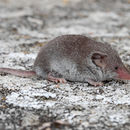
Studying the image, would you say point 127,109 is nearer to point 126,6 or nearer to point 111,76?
point 111,76

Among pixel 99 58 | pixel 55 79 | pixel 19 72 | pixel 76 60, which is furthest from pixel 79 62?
pixel 19 72

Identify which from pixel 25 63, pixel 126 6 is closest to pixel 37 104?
pixel 25 63

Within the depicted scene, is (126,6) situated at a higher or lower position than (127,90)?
higher

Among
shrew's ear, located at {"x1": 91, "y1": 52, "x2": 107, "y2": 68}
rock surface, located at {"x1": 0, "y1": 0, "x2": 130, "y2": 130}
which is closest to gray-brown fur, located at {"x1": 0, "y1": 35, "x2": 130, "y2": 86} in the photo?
shrew's ear, located at {"x1": 91, "y1": 52, "x2": 107, "y2": 68}

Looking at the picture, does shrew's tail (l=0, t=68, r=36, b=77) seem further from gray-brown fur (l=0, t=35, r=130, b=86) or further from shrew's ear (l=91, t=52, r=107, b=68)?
shrew's ear (l=91, t=52, r=107, b=68)

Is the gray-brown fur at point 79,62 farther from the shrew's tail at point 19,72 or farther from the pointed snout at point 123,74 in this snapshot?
the shrew's tail at point 19,72

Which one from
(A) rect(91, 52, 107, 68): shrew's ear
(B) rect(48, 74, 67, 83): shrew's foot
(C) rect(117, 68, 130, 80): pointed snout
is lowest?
(B) rect(48, 74, 67, 83): shrew's foot

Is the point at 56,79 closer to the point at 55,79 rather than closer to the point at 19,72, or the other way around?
the point at 55,79
